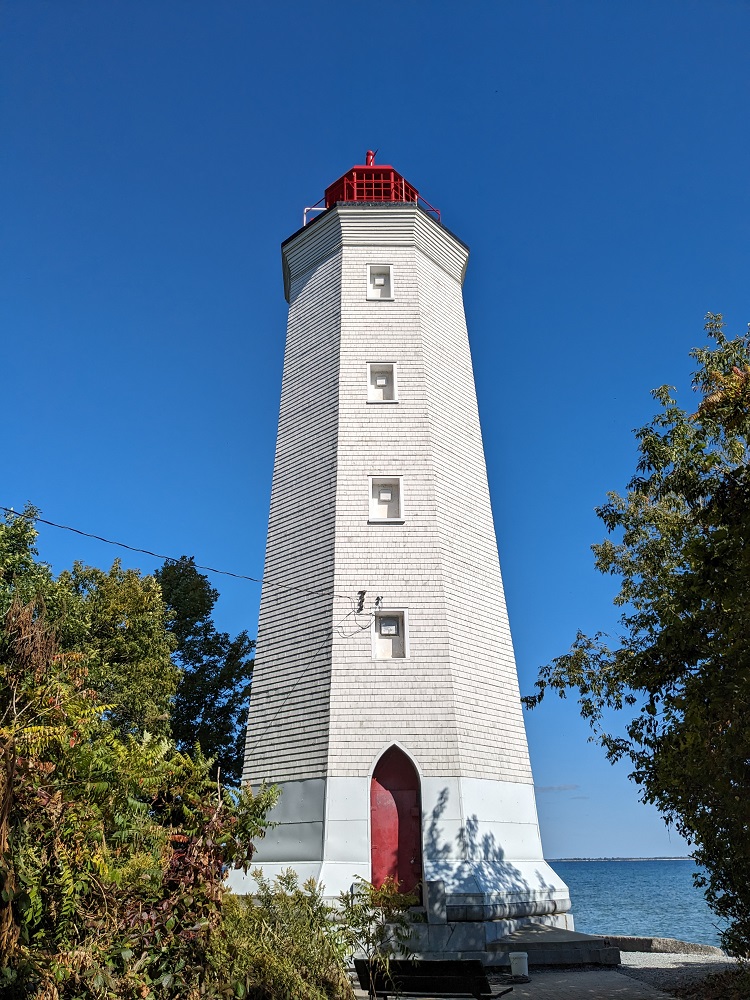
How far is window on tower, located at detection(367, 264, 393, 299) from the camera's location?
1758cm

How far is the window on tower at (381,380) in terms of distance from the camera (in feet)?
53.6

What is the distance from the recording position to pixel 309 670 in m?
13.8

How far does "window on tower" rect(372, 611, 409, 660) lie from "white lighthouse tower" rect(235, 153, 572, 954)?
3 cm

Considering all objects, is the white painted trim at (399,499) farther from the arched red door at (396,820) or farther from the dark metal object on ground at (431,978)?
the dark metal object on ground at (431,978)

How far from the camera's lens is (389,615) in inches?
555

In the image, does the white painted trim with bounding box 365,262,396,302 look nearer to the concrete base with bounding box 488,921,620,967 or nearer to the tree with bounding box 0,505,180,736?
the tree with bounding box 0,505,180,736

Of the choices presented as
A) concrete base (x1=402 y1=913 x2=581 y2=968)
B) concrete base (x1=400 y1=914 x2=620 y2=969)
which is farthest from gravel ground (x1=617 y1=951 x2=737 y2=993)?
concrete base (x1=402 y1=913 x2=581 y2=968)

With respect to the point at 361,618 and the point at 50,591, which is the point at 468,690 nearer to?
the point at 361,618

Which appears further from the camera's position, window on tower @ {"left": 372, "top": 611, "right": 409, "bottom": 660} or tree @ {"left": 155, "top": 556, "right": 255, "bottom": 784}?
tree @ {"left": 155, "top": 556, "right": 255, "bottom": 784}

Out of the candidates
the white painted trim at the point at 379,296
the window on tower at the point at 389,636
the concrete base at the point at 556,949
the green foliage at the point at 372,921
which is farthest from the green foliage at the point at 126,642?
the green foliage at the point at 372,921

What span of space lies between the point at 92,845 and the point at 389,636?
28.1 ft

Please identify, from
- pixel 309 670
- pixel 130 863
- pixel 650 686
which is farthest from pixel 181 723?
pixel 130 863

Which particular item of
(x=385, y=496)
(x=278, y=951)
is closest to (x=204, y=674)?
(x=385, y=496)

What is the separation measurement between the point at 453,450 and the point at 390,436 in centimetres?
142
